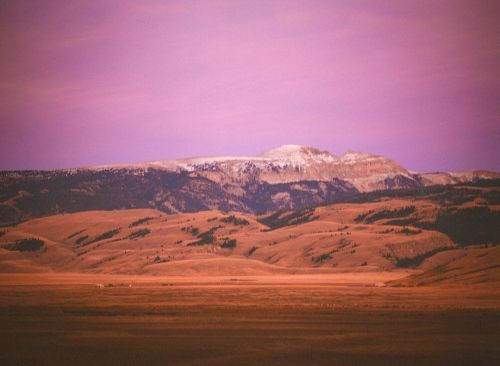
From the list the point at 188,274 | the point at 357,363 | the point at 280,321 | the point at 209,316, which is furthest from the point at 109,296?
the point at 188,274

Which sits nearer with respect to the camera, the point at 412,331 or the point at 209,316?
the point at 412,331

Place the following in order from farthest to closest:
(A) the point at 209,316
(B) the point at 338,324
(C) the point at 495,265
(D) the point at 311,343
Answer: (C) the point at 495,265
(A) the point at 209,316
(B) the point at 338,324
(D) the point at 311,343

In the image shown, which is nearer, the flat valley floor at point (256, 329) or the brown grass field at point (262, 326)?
the flat valley floor at point (256, 329)

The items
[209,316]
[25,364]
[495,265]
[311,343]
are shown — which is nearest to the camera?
[25,364]

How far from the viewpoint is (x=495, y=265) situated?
10775 cm

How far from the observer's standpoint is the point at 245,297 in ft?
315

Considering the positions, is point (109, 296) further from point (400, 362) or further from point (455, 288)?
point (400, 362)

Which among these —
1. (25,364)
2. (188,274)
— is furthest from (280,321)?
(188,274)

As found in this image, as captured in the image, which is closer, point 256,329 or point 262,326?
point 256,329

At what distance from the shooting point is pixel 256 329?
6125 centimetres

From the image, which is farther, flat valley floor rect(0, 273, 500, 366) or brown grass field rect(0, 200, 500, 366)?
brown grass field rect(0, 200, 500, 366)

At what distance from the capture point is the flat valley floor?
1902 inches

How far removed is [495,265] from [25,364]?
7815 cm

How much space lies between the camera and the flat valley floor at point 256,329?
4831 cm
